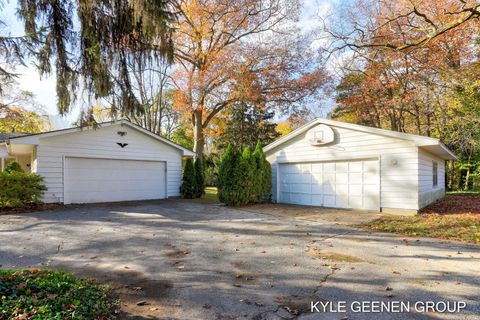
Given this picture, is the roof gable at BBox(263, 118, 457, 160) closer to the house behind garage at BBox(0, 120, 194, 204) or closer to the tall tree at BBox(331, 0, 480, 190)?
the tall tree at BBox(331, 0, 480, 190)

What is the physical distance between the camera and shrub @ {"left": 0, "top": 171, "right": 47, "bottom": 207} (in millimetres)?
9062

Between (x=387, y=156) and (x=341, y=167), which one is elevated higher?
(x=387, y=156)

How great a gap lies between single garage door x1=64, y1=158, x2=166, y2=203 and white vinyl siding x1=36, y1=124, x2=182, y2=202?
255 millimetres

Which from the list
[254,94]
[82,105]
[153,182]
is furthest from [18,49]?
[254,94]

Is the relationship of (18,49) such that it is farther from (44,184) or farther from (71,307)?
(44,184)

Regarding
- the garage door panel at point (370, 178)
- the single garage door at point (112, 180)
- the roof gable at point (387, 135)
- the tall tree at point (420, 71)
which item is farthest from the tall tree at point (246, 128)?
the garage door panel at point (370, 178)

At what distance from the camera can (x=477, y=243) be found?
5633 mm

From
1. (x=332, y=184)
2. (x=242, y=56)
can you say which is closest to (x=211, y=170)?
(x=242, y=56)

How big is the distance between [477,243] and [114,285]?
665 cm

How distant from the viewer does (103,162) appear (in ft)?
38.6

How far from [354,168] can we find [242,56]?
33.3ft

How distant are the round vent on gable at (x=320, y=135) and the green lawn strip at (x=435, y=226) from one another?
3496mm

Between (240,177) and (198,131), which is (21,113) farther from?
(240,177)

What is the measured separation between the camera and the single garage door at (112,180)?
11.0 meters
